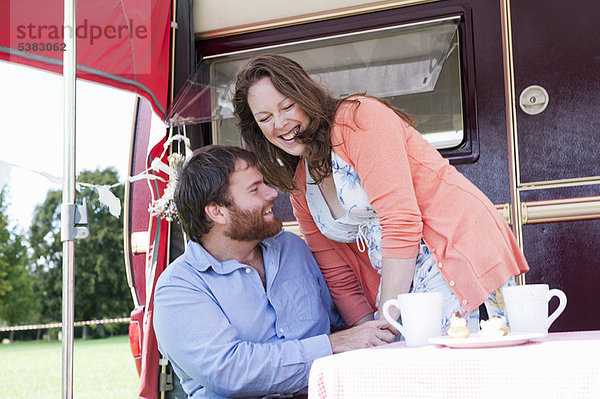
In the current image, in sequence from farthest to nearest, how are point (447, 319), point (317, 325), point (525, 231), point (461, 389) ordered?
1. point (525, 231)
2. point (317, 325)
3. point (447, 319)
4. point (461, 389)

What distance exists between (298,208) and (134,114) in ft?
6.74

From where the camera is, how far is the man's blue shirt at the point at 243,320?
1.96m

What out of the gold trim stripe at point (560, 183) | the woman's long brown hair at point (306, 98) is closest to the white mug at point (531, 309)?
the woman's long brown hair at point (306, 98)

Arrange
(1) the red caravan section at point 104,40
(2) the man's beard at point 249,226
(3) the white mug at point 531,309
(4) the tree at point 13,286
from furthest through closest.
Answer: (4) the tree at point 13,286, (1) the red caravan section at point 104,40, (2) the man's beard at point 249,226, (3) the white mug at point 531,309

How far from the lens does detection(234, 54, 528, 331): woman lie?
1.87 meters

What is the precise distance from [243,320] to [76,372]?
1095 cm

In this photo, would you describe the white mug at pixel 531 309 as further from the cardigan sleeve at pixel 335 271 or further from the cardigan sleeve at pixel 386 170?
the cardigan sleeve at pixel 335 271

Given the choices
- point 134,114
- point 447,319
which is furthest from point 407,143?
point 134,114

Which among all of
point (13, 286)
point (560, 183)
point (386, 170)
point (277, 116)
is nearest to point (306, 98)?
point (277, 116)

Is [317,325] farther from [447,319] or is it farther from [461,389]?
[461,389]

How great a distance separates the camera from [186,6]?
3686mm

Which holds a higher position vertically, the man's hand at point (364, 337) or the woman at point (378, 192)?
the woman at point (378, 192)

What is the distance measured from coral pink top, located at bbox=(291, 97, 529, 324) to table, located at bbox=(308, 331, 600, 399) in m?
0.63

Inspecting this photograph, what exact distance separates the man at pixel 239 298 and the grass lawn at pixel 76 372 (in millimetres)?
6984
